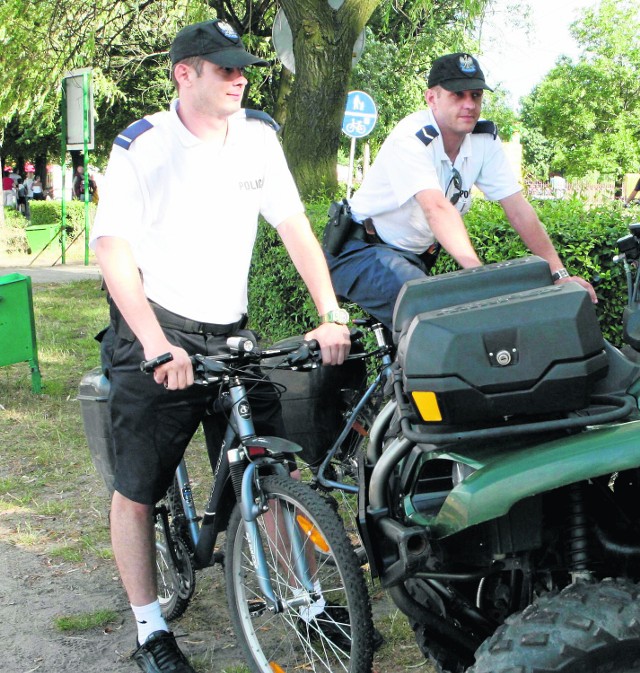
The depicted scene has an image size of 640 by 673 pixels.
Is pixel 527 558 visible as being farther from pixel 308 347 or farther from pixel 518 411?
pixel 308 347

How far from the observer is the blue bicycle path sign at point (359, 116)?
16.0 m

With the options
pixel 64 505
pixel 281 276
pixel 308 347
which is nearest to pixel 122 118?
pixel 281 276

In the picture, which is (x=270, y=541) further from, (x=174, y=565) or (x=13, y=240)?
(x=13, y=240)

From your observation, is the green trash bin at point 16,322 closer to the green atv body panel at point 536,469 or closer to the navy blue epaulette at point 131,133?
the navy blue epaulette at point 131,133

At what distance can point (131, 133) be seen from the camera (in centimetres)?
308

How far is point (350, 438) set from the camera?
413 cm

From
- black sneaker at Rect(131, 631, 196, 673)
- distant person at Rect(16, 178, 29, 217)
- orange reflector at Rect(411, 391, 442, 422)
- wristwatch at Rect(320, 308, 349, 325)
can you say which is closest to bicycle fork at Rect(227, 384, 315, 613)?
wristwatch at Rect(320, 308, 349, 325)

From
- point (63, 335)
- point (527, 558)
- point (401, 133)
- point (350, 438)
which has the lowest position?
point (63, 335)

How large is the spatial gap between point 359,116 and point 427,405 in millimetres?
14596

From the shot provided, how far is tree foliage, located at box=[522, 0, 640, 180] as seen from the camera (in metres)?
37.9

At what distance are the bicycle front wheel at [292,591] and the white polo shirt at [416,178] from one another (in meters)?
1.52

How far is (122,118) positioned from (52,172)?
27.3 m

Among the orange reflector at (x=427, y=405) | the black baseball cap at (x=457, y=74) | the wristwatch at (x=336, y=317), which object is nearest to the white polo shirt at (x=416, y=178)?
the black baseball cap at (x=457, y=74)

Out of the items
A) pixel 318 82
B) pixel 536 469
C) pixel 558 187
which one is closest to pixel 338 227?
pixel 536 469
